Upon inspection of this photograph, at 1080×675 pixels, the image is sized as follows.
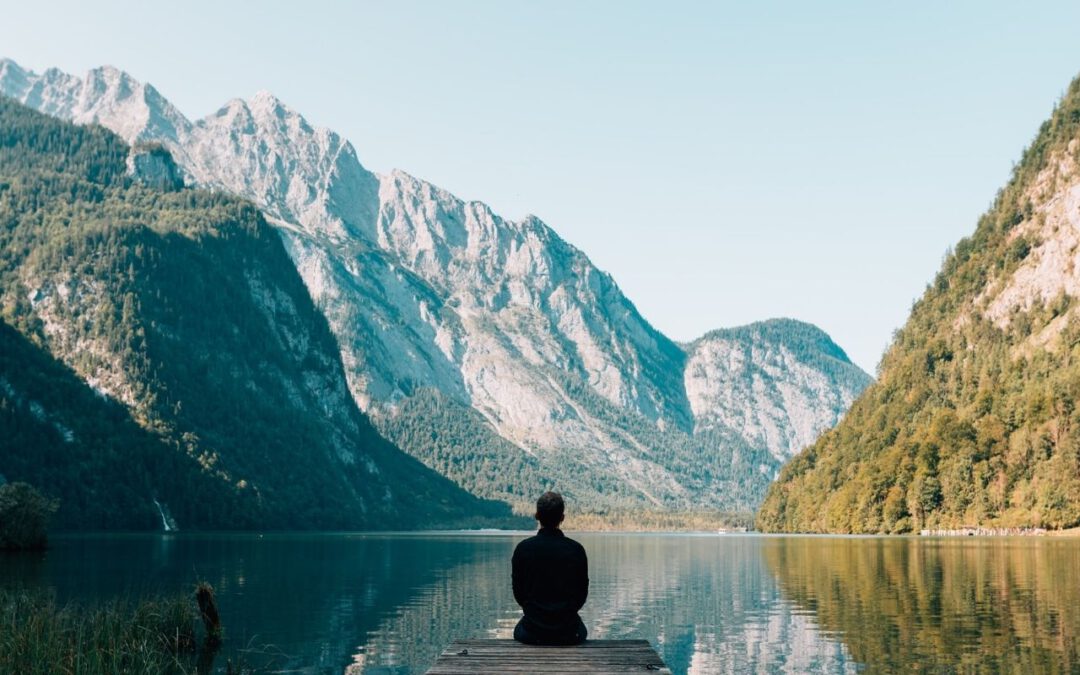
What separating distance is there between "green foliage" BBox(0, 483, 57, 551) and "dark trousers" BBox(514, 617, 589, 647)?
128m

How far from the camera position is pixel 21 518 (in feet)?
435

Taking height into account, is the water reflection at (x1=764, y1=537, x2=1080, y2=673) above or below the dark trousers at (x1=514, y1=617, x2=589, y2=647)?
below

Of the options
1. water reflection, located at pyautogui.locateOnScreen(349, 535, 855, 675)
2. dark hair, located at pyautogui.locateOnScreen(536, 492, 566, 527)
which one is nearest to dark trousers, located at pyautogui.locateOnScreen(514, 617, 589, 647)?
dark hair, located at pyautogui.locateOnScreen(536, 492, 566, 527)

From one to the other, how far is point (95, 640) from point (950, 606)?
52.5m

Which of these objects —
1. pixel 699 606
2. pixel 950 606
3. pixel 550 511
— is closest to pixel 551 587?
pixel 550 511

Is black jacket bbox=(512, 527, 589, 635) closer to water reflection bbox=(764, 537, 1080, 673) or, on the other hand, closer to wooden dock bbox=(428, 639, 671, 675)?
wooden dock bbox=(428, 639, 671, 675)

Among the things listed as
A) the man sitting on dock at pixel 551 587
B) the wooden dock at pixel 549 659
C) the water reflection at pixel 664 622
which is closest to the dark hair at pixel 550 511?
the man sitting on dock at pixel 551 587

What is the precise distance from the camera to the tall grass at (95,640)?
32.9 metres

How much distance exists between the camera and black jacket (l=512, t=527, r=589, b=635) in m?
21.7

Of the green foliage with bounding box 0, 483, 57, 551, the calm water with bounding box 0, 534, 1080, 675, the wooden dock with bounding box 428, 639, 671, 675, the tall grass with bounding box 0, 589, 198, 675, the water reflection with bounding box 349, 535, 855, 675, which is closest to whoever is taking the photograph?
the wooden dock with bounding box 428, 639, 671, 675

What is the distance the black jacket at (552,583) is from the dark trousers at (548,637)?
59 mm

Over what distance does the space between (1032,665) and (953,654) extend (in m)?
4.16

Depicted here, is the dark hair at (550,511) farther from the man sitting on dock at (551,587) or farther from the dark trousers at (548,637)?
the dark trousers at (548,637)

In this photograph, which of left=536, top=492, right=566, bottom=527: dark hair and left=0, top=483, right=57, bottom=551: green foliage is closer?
left=536, top=492, right=566, bottom=527: dark hair
